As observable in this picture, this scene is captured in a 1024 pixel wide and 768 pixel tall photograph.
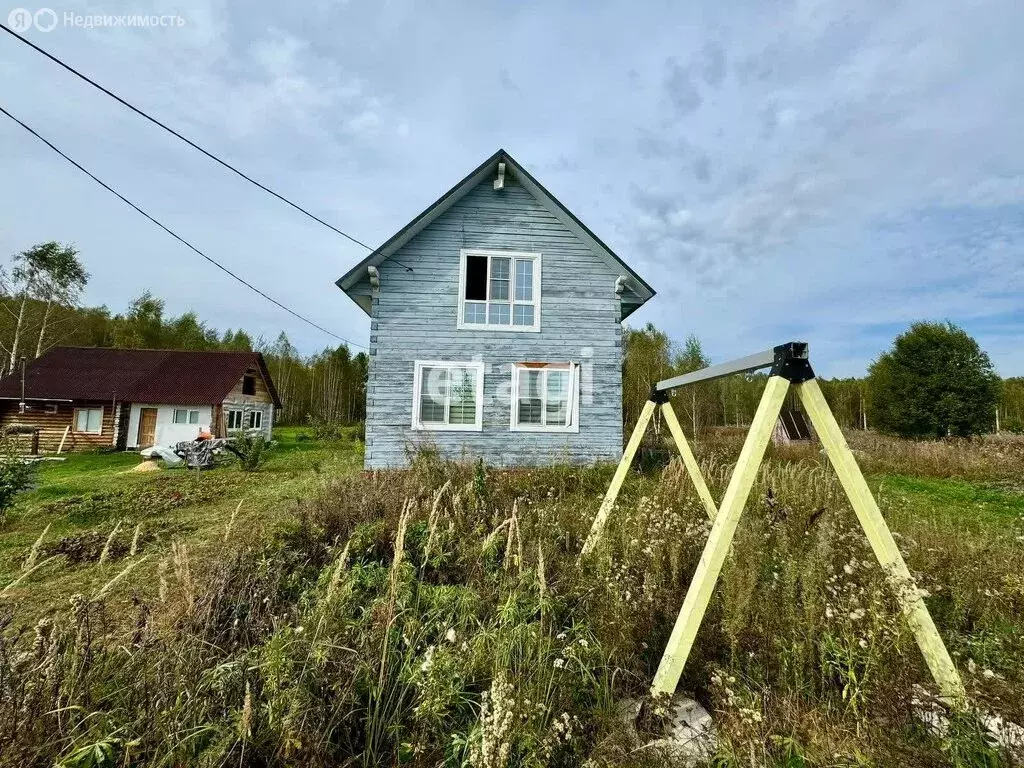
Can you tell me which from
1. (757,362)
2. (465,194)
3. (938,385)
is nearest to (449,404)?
(465,194)

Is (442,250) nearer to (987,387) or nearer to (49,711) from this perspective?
(49,711)

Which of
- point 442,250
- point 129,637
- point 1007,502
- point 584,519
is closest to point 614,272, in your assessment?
point 442,250

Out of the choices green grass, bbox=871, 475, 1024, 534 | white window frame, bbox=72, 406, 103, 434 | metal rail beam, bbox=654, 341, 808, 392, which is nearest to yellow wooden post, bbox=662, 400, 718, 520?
metal rail beam, bbox=654, 341, 808, 392

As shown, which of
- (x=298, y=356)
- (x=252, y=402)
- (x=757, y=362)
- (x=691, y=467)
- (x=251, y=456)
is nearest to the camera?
(x=757, y=362)

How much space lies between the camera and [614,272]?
1173 centimetres

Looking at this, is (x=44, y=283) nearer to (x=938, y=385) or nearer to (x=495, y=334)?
(x=495, y=334)

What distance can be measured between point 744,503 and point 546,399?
29.2ft

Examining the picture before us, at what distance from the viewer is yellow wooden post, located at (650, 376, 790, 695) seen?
229cm

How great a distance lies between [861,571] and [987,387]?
86.0 feet

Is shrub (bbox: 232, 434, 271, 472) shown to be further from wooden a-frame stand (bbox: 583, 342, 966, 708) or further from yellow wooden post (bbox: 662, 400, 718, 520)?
wooden a-frame stand (bbox: 583, 342, 966, 708)

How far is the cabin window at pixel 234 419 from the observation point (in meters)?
23.2

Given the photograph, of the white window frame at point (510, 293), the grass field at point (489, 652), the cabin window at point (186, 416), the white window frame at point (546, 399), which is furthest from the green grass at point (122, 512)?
the cabin window at point (186, 416)

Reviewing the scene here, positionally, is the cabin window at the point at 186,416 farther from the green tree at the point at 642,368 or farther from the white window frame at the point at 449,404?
the green tree at the point at 642,368

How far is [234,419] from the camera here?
2380 cm
